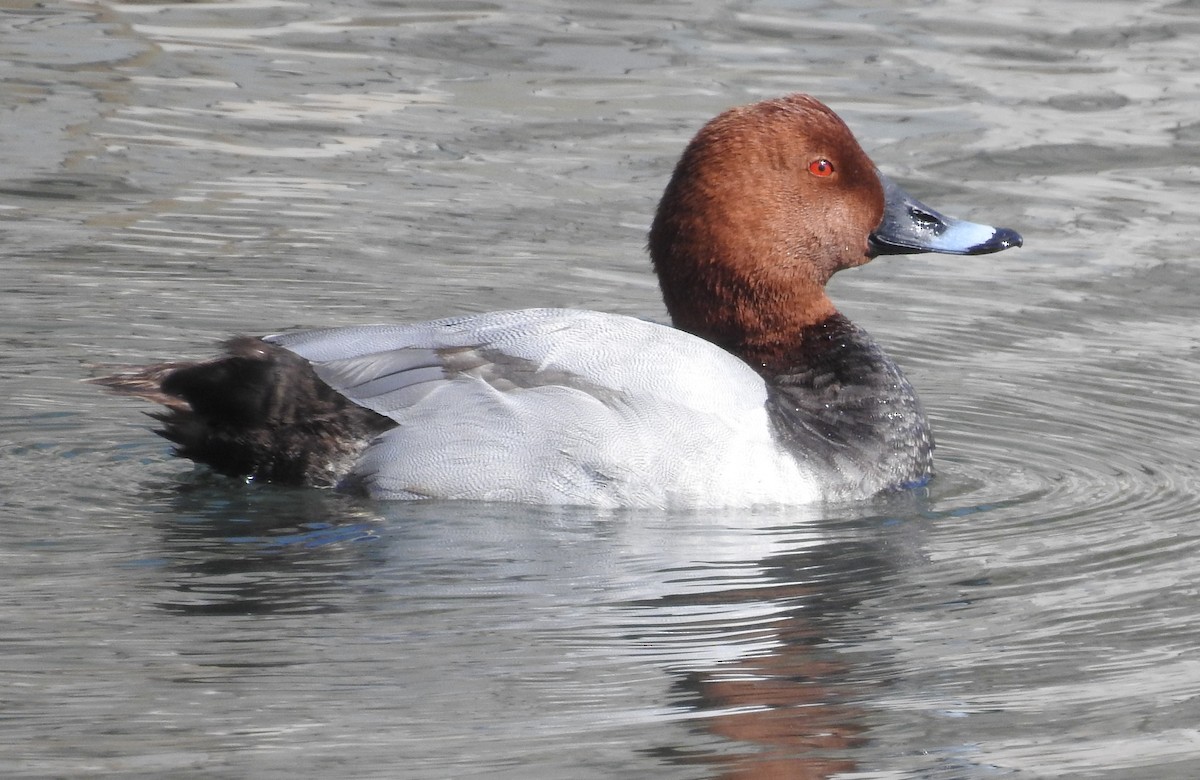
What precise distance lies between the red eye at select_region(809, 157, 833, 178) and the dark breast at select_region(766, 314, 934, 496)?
437 mm

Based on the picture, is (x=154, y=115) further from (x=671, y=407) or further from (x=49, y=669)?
(x=49, y=669)

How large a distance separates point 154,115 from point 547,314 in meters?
4.42

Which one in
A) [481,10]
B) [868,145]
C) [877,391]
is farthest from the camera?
[481,10]

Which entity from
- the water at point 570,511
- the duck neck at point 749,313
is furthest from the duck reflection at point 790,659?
the duck neck at point 749,313

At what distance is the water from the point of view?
150 inches

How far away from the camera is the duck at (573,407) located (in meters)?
5.10

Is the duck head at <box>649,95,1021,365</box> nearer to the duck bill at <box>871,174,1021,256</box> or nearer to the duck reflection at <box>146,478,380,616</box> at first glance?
the duck bill at <box>871,174,1021,256</box>

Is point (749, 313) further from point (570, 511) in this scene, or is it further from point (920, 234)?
point (570, 511)

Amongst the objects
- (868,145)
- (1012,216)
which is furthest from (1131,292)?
(868,145)

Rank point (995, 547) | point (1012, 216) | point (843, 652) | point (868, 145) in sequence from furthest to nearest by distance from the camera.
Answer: point (868, 145)
point (1012, 216)
point (995, 547)
point (843, 652)

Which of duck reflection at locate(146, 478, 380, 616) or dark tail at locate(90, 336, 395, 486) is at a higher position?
dark tail at locate(90, 336, 395, 486)

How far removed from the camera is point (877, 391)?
568 cm

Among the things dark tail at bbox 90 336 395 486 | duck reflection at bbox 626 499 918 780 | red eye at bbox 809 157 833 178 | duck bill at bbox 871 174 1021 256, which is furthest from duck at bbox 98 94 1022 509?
duck bill at bbox 871 174 1021 256

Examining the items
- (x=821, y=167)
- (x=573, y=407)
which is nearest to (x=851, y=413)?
(x=821, y=167)
